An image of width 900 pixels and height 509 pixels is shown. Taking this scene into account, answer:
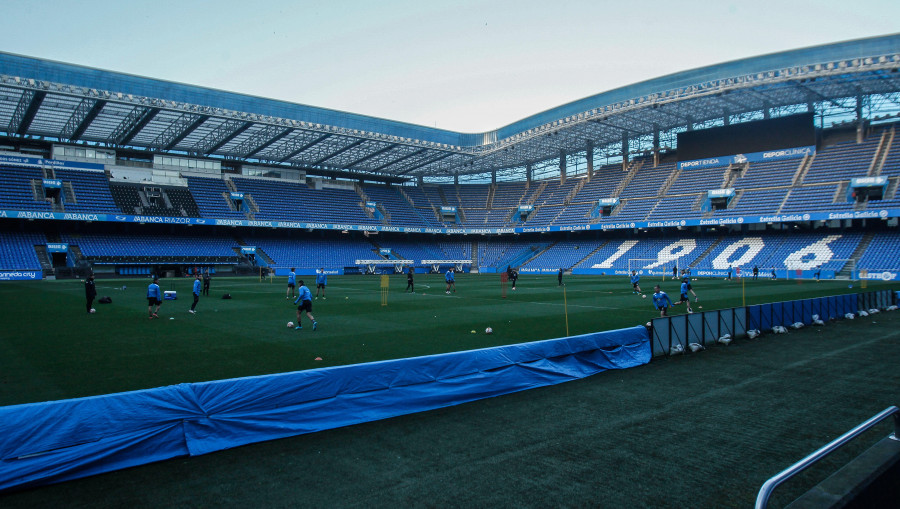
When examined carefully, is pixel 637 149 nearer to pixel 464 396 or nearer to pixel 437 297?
pixel 437 297

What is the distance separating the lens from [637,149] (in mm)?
68000

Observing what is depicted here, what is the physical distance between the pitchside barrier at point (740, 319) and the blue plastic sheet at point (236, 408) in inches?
146

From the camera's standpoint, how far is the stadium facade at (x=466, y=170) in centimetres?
4453

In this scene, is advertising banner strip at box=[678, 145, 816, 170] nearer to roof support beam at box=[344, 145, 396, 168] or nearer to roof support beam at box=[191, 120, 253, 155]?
roof support beam at box=[344, 145, 396, 168]

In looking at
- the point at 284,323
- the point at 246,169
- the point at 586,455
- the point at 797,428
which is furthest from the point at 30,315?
the point at 246,169

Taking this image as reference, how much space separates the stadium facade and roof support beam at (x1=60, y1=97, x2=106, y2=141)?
270 millimetres

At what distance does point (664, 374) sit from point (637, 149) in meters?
63.1

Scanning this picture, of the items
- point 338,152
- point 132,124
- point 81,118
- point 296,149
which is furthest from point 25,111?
point 338,152

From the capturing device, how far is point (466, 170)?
76.4 metres

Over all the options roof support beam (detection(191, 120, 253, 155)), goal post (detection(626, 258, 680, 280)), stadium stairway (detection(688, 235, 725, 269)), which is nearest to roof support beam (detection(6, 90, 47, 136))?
roof support beam (detection(191, 120, 253, 155))

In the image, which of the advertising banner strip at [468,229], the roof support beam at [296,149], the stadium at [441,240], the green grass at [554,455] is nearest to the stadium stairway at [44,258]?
the stadium at [441,240]

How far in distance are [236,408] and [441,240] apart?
70.6 meters

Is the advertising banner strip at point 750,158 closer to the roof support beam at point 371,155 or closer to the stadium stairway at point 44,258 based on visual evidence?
the roof support beam at point 371,155

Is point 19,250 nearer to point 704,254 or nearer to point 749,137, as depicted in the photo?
point 704,254
